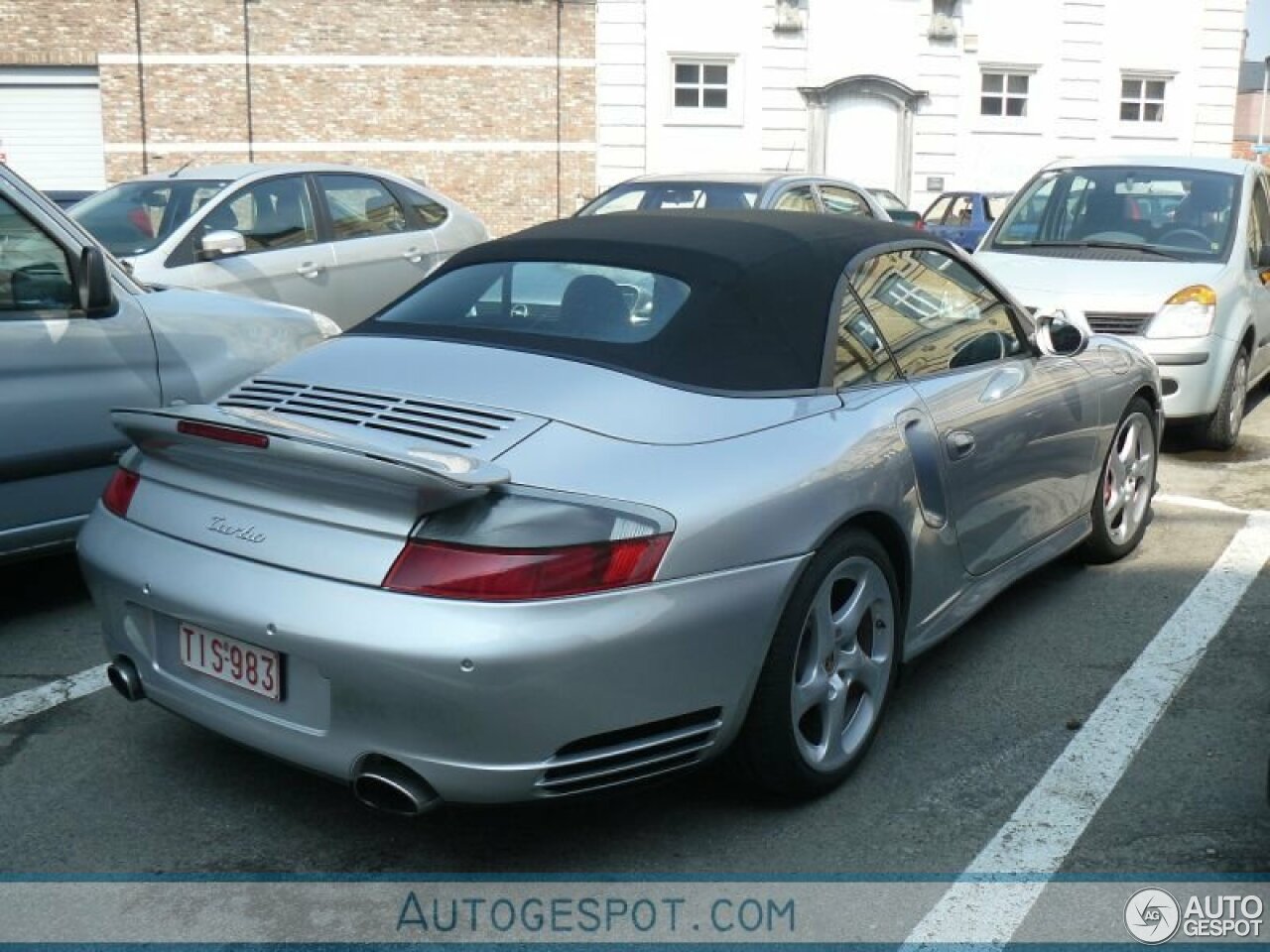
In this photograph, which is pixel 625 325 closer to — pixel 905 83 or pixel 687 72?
pixel 687 72

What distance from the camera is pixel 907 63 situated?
29797 mm

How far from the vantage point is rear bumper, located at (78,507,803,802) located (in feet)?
9.71

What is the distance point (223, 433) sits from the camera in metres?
3.36

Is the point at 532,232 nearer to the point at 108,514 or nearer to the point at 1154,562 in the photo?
the point at 108,514

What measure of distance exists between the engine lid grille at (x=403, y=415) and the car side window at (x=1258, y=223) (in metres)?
6.49

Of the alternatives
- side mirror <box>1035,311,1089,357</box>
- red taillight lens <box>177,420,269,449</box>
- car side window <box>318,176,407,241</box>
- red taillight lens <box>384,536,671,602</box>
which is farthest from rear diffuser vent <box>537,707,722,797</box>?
car side window <box>318,176,407,241</box>

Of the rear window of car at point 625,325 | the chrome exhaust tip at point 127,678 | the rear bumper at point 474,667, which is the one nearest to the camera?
the rear bumper at point 474,667

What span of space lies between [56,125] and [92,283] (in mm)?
27717

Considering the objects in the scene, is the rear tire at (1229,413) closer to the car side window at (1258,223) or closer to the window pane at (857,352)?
the car side window at (1258,223)

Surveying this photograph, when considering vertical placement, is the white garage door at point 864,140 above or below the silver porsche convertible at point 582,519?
above

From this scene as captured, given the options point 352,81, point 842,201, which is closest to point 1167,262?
point 842,201

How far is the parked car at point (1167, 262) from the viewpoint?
25.5ft

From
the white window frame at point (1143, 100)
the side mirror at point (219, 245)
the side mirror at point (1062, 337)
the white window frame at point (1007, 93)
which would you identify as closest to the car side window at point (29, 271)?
the side mirror at point (219, 245)

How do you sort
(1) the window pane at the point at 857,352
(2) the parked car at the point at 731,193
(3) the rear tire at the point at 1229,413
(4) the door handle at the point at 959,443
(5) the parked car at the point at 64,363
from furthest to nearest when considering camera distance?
(2) the parked car at the point at 731,193 < (3) the rear tire at the point at 1229,413 < (5) the parked car at the point at 64,363 < (4) the door handle at the point at 959,443 < (1) the window pane at the point at 857,352
